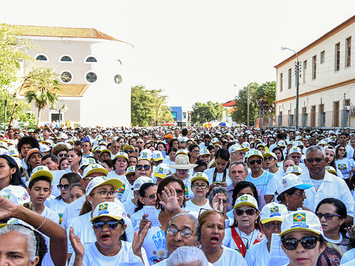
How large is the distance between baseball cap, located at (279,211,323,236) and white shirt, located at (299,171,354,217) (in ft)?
8.94

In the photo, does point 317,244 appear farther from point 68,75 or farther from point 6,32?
point 68,75

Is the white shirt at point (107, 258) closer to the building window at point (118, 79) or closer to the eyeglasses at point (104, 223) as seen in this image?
the eyeglasses at point (104, 223)

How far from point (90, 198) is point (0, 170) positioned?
6.73ft

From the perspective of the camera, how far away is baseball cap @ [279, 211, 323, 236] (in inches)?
148

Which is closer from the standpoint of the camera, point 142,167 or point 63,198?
point 63,198

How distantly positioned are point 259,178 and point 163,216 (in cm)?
308

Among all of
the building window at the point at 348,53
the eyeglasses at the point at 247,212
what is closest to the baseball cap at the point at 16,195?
the eyeglasses at the point at 247,212

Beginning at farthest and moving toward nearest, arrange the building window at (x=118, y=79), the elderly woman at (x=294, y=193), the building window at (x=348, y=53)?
the building window at (x=118, y=79), the building window at (x=348, y=53), the elderly woman at (x=294, y=193)

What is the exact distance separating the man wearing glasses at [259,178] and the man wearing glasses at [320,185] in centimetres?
68

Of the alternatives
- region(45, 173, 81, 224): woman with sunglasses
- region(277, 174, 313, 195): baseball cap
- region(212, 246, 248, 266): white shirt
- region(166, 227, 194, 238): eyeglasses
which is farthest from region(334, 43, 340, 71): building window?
region(166, 227, 194, 238): eyeglasses

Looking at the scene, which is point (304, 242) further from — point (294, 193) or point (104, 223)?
point (294, 193)

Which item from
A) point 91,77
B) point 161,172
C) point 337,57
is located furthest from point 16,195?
point 91,77

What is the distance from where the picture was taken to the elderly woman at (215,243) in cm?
431

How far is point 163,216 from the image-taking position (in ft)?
17.0
